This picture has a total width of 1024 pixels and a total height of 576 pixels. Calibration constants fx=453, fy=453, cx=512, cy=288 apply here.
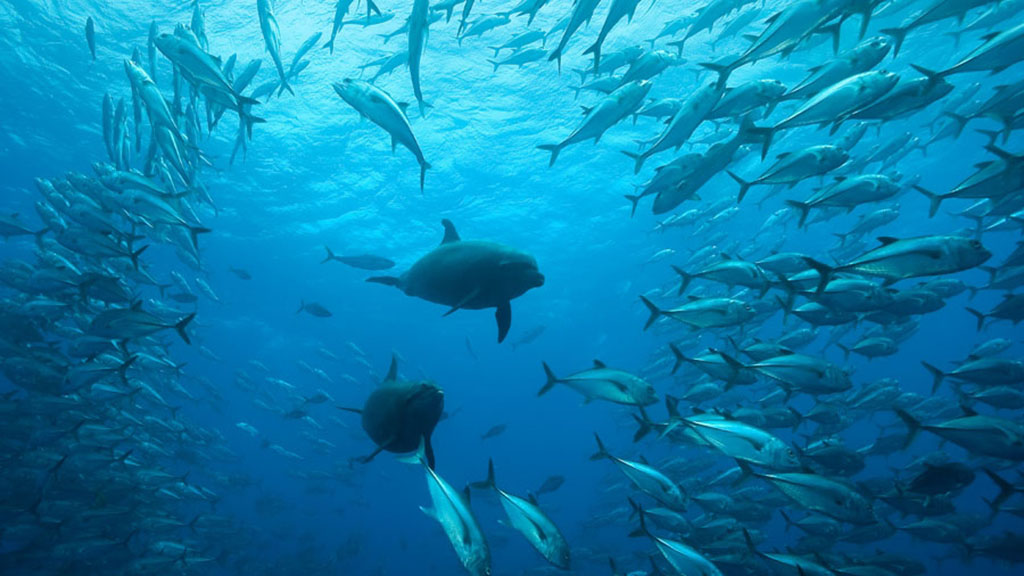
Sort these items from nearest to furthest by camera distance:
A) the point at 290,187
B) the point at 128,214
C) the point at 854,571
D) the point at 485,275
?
the point at 485,275 < the point at 854,571 < the point at 128,214 < the point at 290,187

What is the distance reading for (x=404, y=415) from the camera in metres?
2.64

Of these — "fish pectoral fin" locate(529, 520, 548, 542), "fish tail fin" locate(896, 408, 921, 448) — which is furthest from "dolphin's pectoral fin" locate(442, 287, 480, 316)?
"fish tail fin" locate(896, 408, 921, 448)

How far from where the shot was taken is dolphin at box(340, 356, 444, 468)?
2.65 metres

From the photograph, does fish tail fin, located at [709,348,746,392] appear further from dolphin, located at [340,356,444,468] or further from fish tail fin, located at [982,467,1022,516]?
dolphin, located at [340,356,444,468]

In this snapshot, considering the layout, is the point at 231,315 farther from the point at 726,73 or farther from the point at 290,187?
the point at 726,73

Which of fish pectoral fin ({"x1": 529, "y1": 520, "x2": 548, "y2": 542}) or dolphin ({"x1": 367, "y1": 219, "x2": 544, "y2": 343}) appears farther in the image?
fish pectoral fin ({"x1": 529, "y1": 520, "x2": 548, "y2": 542})

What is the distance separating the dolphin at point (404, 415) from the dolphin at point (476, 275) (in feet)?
1.68

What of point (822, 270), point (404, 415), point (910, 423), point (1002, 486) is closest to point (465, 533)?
point (404, 415)

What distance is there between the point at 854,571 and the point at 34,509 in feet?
41.4

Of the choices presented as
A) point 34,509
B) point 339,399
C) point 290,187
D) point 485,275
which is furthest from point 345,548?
point 339,399

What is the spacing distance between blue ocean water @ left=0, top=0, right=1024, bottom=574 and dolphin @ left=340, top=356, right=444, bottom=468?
118 cm

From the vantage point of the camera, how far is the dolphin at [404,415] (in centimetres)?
265

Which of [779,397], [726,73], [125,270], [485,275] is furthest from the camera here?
[779,397]

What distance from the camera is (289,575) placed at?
1964cm
